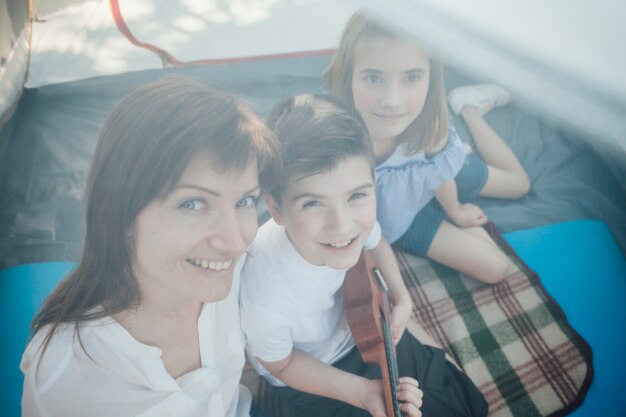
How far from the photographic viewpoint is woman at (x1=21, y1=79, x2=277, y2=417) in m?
0.40

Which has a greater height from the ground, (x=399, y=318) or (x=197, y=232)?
(x=197, y=232)

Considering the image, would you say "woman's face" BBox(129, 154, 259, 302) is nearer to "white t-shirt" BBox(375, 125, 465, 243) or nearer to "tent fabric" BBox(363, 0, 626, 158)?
"white t-shirt" BBox(375, 125, 465, 243)

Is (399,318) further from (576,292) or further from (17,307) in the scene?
(17,307)

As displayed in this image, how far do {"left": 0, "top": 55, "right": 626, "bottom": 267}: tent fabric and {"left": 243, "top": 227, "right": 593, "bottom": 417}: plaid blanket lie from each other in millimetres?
149

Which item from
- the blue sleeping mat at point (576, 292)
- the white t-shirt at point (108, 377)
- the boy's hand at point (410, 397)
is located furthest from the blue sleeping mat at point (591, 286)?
the white t-shirt at point (108, 377)

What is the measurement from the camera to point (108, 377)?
17.1 inches

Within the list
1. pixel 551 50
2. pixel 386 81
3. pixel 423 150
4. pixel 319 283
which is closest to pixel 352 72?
pixel 386 81

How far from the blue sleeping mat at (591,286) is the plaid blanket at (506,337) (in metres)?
0.02

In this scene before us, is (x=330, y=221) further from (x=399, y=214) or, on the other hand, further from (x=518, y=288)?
(x=518, y=288)

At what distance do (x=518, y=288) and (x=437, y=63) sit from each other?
1.49ft

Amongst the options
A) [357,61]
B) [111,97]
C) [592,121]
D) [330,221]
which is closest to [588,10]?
[592,121]

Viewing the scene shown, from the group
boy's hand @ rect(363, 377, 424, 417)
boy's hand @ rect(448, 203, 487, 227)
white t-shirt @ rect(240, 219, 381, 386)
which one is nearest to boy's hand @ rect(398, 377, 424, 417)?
boy's hand @ rect(363, 377, 424, 417)

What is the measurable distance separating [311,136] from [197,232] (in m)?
0.17

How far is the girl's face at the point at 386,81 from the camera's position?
56 centimetres
